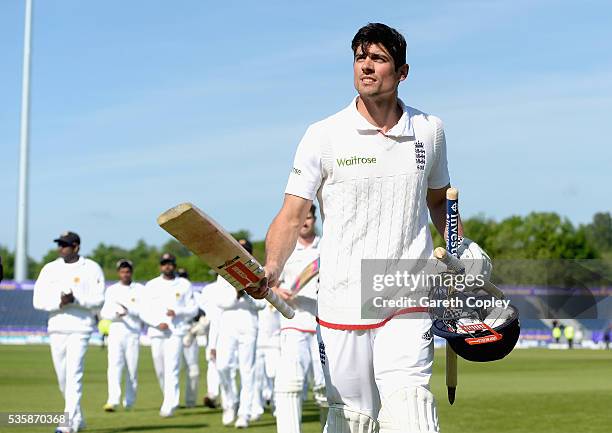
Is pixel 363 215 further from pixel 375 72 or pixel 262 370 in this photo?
pixel 262 370

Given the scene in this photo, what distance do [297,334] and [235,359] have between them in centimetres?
498

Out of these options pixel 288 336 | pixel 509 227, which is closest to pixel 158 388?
pixel 288 336

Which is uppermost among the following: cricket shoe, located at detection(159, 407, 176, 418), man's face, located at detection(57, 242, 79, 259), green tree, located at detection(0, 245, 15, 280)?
green tree, located at detection(0, 245, 15, 280)

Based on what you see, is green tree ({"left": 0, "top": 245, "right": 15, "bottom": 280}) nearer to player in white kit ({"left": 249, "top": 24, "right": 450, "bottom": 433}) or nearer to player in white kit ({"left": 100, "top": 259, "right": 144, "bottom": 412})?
player in white kit ({"left": 100, "top": 259, "right": 144, "bottom": 412})

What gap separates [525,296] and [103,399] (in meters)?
19.2

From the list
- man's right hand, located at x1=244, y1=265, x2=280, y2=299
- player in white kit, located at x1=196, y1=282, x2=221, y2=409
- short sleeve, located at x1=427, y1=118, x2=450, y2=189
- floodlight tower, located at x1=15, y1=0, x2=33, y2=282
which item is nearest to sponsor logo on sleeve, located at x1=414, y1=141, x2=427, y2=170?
short sleeve, located at x1=427, y1=118, x2=450, y2=189

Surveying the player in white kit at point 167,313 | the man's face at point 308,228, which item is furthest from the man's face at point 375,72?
the player in white kit at point 167,313

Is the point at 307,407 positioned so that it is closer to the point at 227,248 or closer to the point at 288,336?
the point at 288,336

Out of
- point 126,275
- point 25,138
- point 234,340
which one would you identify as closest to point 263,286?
point 234,340

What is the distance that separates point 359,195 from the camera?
5.98m

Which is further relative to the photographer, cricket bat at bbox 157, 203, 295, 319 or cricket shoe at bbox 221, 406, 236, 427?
cricket shoe at bbox 221, 406, 236, 427

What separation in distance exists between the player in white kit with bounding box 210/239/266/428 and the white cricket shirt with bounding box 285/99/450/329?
9.86 m

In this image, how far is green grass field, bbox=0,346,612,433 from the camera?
14.8 metres

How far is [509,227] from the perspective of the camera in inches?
4166
